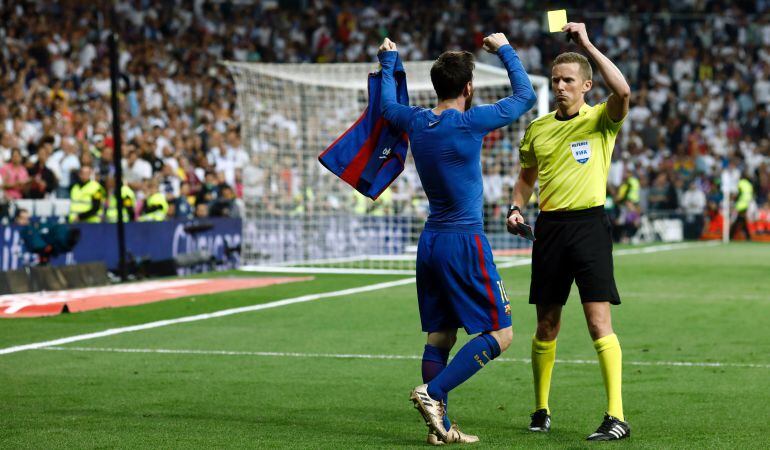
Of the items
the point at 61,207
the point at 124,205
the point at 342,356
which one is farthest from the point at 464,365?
the point at 124,205

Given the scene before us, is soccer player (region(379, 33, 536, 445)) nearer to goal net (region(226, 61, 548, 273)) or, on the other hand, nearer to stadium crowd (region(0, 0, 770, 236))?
stadium crowd (region(0, 0, 770, 236))

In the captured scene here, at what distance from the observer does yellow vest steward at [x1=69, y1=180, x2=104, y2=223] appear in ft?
61.3

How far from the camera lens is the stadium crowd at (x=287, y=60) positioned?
71.5ft

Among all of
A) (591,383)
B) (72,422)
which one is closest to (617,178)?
(591,383)

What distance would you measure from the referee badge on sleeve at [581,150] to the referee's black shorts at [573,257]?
0.93 ft

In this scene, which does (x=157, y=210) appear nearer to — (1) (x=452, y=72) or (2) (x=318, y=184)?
(2) (x=318, y=184)

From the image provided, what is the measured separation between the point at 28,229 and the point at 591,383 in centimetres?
981

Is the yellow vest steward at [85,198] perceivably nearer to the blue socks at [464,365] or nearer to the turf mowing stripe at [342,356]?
the turf mowing stripe at [342,356]

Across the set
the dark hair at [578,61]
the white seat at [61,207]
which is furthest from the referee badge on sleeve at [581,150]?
the white seat at [61,207]

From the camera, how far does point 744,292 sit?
1675 cm

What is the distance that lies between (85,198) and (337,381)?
1071 centimetres

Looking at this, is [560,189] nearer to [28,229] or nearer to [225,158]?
[28,229]

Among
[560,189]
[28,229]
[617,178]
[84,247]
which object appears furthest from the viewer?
[617,178]

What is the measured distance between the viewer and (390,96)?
6926 millimetres
